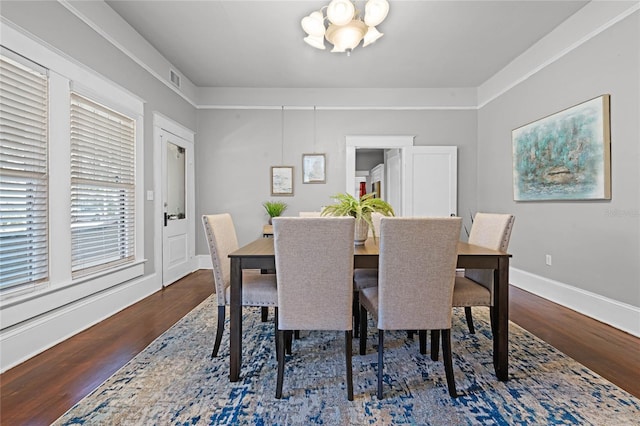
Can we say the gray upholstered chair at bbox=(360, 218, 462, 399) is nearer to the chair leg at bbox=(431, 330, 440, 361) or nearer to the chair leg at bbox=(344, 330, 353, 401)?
the chair leg at bbox=(344, 330, 353, 401)

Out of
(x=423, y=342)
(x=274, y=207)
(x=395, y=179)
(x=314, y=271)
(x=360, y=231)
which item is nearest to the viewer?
(x=314, y=271)

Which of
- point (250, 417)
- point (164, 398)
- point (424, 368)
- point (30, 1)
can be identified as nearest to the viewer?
point (250, 417)

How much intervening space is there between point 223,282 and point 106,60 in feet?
7.99

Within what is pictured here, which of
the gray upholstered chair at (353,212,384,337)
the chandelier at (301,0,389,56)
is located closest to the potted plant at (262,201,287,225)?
the gray upholstered chair at (353,212,384,337)

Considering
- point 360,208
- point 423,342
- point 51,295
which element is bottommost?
point 423,342

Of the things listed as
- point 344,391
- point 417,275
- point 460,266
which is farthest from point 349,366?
point 460,266

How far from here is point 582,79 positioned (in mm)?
3031

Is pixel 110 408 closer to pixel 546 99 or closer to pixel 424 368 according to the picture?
pixel 424 368

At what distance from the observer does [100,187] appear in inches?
114

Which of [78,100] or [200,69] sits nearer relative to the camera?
[78,100]

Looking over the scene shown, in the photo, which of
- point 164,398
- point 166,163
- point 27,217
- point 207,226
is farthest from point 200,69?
point 164,398

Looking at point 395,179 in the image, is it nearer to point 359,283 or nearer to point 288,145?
point 288,145

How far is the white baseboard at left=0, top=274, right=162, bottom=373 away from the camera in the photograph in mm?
1997

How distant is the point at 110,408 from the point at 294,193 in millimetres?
3778
